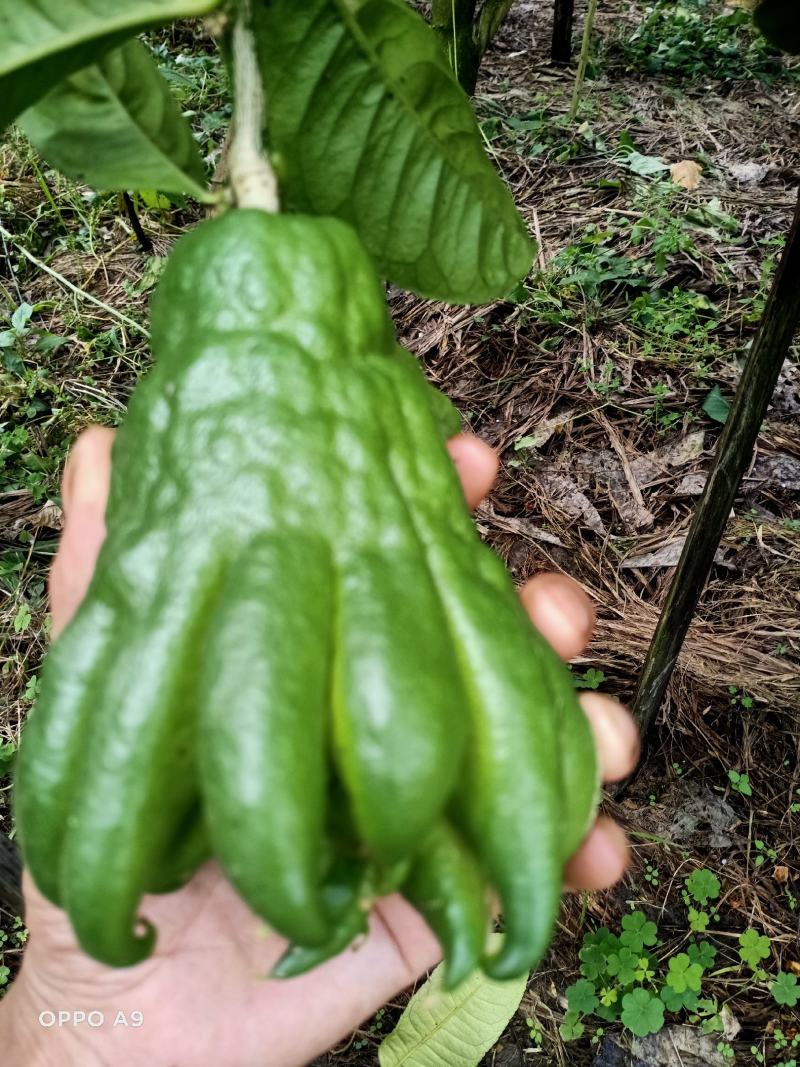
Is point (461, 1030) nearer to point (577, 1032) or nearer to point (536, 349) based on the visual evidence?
point (577, 1032)

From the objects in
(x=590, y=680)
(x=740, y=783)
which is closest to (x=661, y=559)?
(x=590, y=680)

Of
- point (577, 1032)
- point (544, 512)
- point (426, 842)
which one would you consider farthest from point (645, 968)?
point (426, 842)

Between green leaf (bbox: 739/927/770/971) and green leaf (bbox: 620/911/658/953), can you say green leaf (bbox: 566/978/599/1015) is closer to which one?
green leaf (bbox: 620/911/658/953)

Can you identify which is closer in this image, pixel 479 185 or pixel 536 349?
pixel 479 185

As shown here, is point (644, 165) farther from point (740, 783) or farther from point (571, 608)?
point (571, 608)

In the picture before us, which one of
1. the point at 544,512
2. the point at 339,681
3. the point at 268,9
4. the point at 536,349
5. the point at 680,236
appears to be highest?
the point at 268,9

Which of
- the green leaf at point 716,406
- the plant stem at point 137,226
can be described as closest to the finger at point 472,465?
the green leaf at point 716,406

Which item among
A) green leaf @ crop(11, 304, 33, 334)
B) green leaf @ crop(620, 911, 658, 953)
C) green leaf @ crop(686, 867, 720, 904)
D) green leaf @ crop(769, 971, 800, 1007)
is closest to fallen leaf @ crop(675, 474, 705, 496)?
green leaf @ crop(686, 867, 720, 904)
